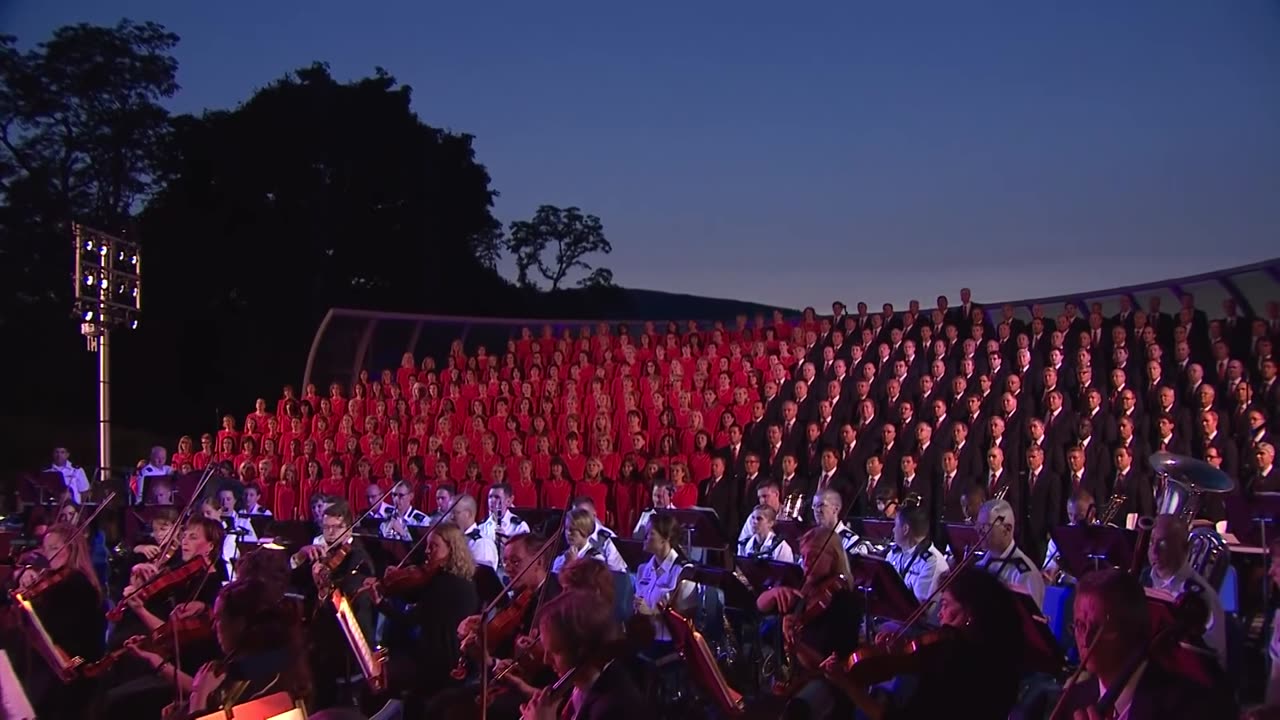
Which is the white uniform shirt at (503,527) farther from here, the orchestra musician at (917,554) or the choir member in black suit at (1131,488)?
the choir member in black suit at (1131,488)

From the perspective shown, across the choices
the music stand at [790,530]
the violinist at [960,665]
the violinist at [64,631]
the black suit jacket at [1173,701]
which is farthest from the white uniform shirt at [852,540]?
the black suit jacket at [1173,701]

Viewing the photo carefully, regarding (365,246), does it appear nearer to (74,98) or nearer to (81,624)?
(74,98)

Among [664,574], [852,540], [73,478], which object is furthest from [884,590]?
[73,478]

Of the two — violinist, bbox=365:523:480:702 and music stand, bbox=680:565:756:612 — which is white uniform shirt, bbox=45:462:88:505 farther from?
music stand, bbox=680:565:756:612

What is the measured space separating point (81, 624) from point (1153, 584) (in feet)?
16.5

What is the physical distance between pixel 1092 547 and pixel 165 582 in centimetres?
509

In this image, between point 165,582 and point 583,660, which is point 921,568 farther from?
point 165,582

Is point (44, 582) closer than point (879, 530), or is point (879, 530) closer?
point (44, 582)

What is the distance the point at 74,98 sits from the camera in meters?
29.8

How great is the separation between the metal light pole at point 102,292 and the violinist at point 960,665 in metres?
13.4

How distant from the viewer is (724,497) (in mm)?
12656

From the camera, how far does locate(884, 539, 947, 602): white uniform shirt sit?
6.73 metres

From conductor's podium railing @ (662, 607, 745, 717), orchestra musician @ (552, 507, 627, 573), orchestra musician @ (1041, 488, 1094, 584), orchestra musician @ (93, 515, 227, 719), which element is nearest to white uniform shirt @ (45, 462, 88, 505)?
orchestra musician @ (93, 515, 227, 719)

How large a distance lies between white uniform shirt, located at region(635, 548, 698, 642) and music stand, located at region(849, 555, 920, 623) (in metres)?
1.34
